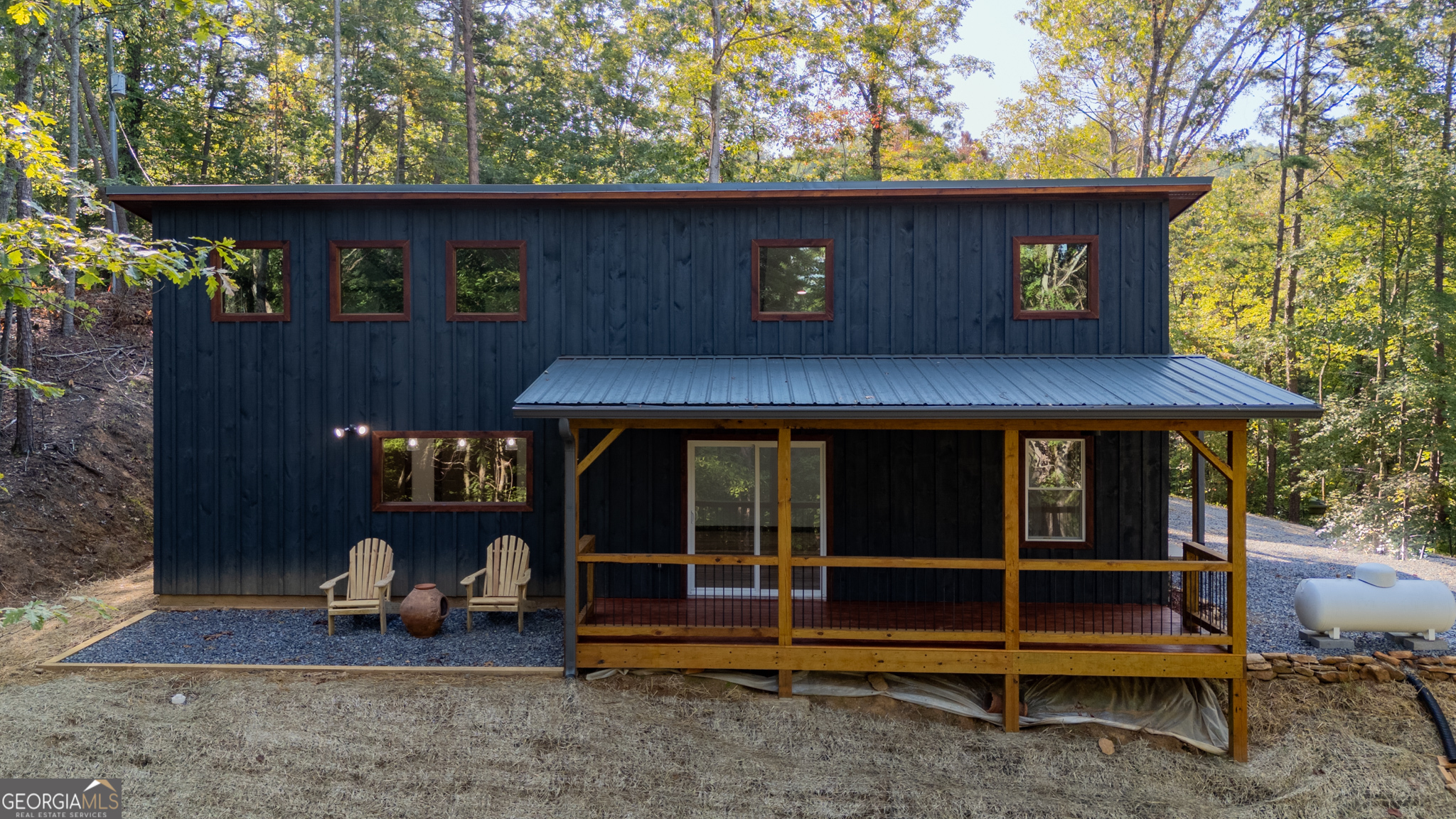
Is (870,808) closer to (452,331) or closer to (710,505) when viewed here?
(710,505)

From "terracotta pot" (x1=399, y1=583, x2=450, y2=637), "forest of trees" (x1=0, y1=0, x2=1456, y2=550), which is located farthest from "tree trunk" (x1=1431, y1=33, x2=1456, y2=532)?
"terracotta pot" (x1=399, y1=583, x2=450, y2=637)

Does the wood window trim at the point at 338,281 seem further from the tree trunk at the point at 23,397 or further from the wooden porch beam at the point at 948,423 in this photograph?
the tree trunk at the point at 23,397

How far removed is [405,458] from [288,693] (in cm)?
261

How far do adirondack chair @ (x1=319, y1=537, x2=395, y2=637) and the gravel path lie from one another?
7645 millimetres

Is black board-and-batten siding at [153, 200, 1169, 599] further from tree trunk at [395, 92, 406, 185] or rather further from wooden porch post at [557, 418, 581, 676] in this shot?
tree trunk at [395, 92, 406, 185]

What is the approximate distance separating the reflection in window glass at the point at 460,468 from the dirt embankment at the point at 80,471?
433 cm

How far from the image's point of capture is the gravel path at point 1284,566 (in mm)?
6590

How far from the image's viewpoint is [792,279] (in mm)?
7414

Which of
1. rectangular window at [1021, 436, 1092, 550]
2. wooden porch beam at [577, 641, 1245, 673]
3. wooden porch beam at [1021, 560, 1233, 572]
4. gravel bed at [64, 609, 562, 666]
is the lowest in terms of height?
gravel bed at [64, 609, 562, 666]

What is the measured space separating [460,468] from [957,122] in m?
15.3

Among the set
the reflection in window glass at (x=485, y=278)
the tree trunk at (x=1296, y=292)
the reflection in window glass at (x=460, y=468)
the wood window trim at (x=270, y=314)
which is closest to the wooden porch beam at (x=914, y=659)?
the reflection in window glass at (x=460, y=468)

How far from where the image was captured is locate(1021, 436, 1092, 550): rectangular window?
281 inches

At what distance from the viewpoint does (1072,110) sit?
17.5m

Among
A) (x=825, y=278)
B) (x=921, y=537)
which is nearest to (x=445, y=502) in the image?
(x=825, y=278)
